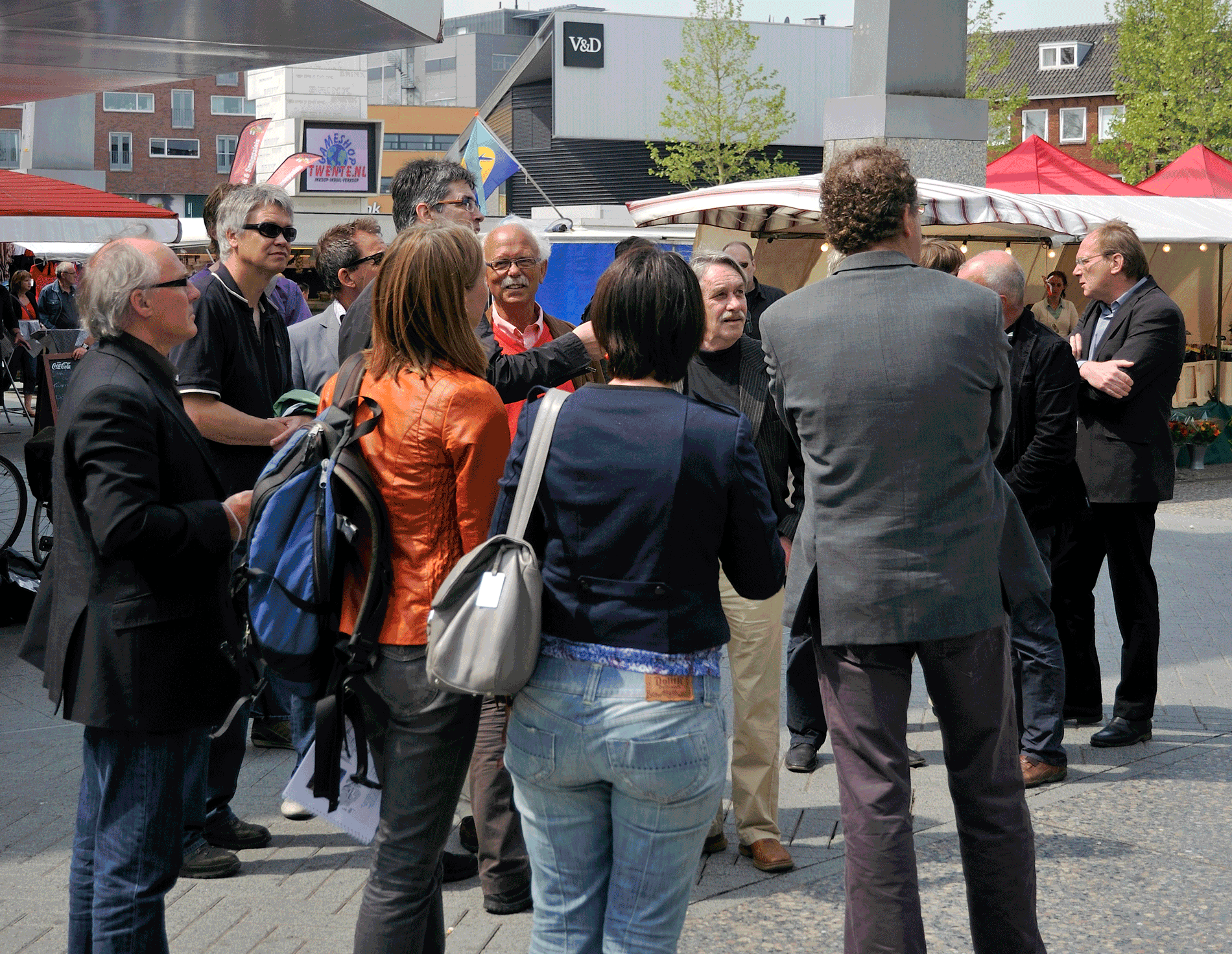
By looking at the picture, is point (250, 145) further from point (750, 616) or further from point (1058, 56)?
point (1058, 56)

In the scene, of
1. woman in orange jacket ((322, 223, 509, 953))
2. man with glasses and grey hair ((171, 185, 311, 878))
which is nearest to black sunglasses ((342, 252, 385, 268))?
man with glasses and grey hair ((171, 185, 311, 878))

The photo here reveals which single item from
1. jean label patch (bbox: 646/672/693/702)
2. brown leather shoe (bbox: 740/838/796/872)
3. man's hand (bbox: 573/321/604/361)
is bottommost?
brown leather shoe (bbox: 740/838/796/872)

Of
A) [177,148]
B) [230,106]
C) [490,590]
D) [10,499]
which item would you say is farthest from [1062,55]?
[490,590]

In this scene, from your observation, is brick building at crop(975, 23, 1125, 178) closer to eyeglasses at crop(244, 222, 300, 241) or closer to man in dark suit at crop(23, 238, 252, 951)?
eyeglasses at crop(244, 222, 300, 241)

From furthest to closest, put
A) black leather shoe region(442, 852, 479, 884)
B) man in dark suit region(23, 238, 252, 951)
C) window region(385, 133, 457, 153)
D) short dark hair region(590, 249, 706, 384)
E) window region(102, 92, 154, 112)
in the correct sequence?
window region(385, 133, 457, 153), window region(102, 92, 154, 112), black leather shoe region(442, 852, 479, 884), man in dark suit region(23, 238, 252, 951), short dark hair region(590, 249, 706, 384)

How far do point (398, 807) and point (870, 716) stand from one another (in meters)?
1.13

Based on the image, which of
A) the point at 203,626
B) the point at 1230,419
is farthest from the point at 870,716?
the point at 1230,419

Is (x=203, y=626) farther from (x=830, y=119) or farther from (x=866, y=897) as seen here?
(x=830, y=119)

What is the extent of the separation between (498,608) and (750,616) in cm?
179

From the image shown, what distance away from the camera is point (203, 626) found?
3.09 metres

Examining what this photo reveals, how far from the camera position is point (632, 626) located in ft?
8.45

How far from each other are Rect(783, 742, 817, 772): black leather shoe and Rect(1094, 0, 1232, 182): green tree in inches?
1475

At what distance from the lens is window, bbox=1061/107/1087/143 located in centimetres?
6862

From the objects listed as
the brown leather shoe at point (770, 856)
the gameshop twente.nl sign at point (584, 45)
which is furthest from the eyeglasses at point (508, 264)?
the gameshop twente.nl sign at point (584, 45)
